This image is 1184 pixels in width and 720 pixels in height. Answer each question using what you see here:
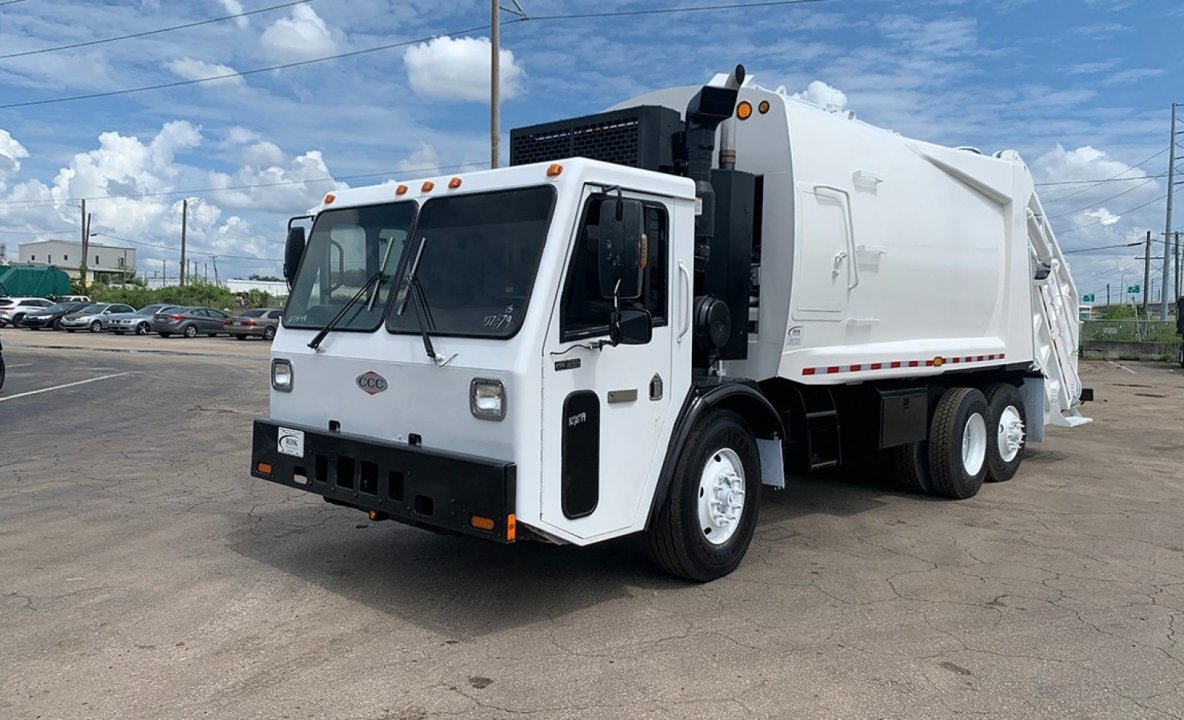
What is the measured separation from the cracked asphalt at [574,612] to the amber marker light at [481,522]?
0.65 m

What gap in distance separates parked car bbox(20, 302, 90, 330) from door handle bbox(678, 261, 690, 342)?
47263 mm

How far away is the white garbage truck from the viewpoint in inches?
181

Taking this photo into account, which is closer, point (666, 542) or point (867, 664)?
point (867, 664)

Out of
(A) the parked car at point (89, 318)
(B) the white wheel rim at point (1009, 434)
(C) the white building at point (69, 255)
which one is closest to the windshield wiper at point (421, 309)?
(B) the white wheel rim at point (1009, 434)

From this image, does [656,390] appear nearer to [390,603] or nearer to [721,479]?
[721,479]

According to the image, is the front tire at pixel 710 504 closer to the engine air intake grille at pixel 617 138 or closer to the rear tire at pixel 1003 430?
the engine air intake grille at pixel 617 138

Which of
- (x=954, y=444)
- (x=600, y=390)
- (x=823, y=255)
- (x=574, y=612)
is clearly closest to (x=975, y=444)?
(x=954, y=444)

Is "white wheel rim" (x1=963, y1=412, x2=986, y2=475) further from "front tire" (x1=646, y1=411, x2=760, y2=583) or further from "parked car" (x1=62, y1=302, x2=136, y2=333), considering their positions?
"parked car" (x1=62, y1=302, x2=136, y2=333)

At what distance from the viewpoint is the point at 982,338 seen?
880cm

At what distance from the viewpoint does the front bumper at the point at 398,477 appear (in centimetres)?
445

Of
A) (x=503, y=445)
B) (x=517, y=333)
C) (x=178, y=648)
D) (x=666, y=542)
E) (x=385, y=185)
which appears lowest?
(x=178, y=648)

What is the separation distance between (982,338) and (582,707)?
6402 mm

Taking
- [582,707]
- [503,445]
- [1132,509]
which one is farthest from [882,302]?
[582,707]

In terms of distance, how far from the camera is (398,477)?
4.92 metres
